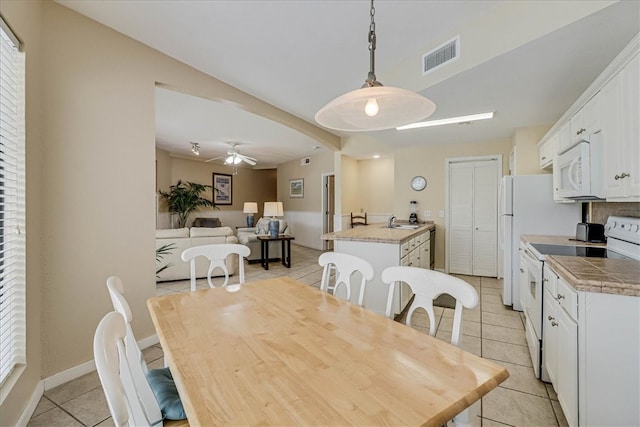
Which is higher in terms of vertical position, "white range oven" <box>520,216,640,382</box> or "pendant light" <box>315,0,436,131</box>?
"pendant light" <box>315,0,436,131</box>

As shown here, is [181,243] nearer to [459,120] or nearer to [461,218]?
[459,120]

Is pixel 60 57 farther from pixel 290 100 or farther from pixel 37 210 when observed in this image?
pixel 290 100

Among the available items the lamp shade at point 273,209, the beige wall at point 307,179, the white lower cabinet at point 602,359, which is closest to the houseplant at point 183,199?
the lamp shade at point 273,209

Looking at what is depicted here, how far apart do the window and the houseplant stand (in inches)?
229

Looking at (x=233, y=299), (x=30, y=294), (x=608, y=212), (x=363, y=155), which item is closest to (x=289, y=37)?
(x=233, y=299)

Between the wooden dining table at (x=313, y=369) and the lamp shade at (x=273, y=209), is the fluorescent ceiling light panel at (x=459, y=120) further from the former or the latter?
the lamp shade at (x=273, y=209)

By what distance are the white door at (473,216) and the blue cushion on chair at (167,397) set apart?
4657 millimetres

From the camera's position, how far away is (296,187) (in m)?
8.45

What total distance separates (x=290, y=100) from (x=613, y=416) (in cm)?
391

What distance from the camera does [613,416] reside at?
4.04ft

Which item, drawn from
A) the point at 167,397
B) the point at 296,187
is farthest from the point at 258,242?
the point at 167,397

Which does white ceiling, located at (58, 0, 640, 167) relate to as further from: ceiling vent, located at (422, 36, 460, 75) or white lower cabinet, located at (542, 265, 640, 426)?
white lower cabinet, located at (542, 265, 640, 426)

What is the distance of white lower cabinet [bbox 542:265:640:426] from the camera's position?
121 centimetres

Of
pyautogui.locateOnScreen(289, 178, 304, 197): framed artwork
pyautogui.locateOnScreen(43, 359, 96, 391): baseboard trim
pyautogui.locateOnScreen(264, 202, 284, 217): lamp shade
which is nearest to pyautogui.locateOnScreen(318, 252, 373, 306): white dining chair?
pyautogui.locateOnScreen(43, 359, 96, 391): baseboard trim
